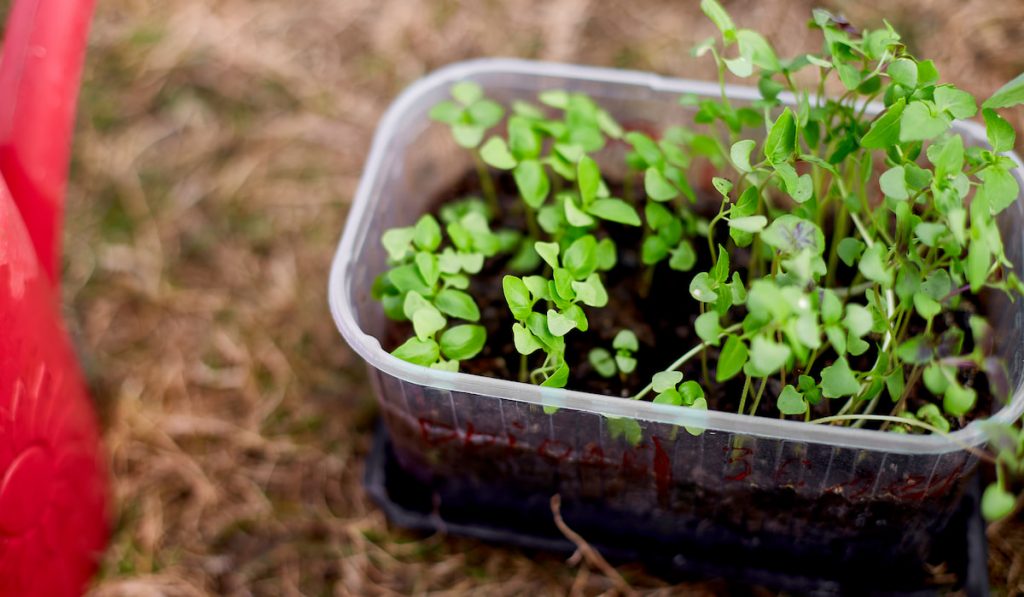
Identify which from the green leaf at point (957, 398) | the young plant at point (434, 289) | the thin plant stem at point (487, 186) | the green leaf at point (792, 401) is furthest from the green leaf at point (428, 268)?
the green leaf at point (957, 398)

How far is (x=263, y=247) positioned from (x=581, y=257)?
0.65 metres

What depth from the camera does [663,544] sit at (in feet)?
3.33

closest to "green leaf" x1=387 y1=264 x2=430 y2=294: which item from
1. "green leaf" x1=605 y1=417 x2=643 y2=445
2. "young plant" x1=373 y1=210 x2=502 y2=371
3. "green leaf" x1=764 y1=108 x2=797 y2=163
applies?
"young plant" x1=373 y1=210 x2=502 y2=371

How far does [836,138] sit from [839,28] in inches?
4.1

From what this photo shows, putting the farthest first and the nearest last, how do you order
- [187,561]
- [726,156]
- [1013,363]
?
[187,561]
[726,156]
[1013,363]

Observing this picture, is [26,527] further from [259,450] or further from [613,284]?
[613,284]

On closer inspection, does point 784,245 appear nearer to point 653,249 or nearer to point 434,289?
point 653,249

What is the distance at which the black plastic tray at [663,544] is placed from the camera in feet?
3.17

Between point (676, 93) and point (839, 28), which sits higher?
point (839, 28)

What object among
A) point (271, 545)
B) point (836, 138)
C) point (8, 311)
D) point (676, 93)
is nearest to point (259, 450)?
point (271, 545)

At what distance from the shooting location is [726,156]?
95 cm

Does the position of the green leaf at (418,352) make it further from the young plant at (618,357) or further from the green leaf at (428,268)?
the young plant at (618,357)

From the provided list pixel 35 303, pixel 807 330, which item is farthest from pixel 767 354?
pixel 35 303

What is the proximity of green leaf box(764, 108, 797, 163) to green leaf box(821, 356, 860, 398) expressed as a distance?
17 centimetres
